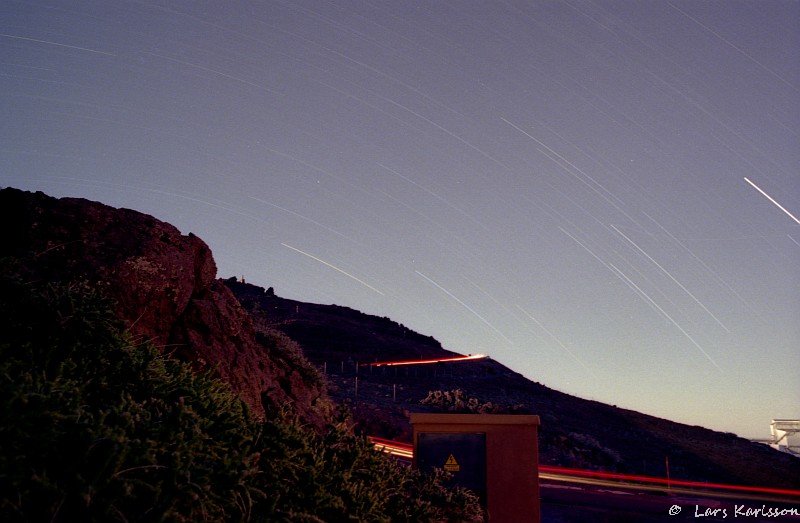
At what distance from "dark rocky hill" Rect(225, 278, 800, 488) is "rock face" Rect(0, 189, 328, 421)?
372 cm

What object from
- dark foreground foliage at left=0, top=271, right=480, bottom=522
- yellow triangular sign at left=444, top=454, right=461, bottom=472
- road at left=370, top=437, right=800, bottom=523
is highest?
dark foreground foliage at left=0, top=271, right=480, bottom=522

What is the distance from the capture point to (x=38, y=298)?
5492 mm

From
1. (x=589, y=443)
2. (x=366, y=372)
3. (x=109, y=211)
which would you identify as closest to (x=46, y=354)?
(x=109, y=211)

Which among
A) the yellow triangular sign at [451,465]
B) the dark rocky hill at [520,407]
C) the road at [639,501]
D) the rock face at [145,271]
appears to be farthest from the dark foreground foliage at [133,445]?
the road at [639,501]

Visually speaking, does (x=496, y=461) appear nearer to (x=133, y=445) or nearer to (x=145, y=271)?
(x=145, y=271)

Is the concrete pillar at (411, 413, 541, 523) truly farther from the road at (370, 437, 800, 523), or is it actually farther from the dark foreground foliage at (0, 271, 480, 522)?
the road at (370, 437, 800, 523)

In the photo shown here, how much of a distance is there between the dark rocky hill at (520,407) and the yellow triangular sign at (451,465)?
16.3 feet

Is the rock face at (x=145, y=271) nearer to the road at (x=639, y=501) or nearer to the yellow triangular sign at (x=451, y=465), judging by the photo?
the yellow triangular sign at (x=451, y=465)

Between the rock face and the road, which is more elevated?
the rock face

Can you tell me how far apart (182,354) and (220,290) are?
239 centimetres

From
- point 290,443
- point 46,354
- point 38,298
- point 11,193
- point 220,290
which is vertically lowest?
point 290,443

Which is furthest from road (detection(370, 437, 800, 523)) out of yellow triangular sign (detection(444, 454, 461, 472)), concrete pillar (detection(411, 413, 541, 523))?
yellow triangular sign (detection(444, 454, 461, 472))

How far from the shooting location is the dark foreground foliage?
3475mm

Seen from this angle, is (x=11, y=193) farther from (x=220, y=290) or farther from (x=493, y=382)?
(x=493, y=382)
